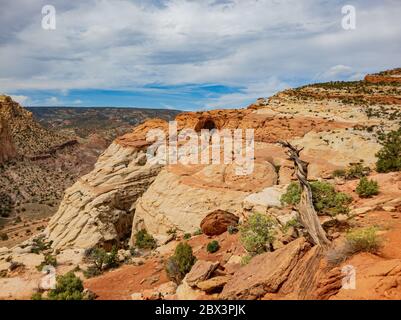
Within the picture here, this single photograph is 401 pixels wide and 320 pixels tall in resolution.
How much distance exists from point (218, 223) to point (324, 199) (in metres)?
7.32

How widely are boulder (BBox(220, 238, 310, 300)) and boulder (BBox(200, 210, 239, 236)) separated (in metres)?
9.66

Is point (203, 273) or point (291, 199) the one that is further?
point (291, 199)

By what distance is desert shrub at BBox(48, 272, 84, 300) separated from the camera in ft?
50.2

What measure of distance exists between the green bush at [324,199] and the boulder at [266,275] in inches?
187

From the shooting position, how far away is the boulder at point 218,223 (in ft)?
73.2

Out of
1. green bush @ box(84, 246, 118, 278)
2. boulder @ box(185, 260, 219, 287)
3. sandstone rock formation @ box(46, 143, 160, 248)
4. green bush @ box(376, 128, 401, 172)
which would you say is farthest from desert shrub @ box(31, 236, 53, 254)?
green bush @ box(376, 128, 401, 172)

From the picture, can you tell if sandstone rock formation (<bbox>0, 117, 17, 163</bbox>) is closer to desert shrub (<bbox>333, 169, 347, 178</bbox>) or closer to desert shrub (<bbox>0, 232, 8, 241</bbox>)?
desert shrub (<bbox>0, 232, 8, 241</bbox>)
